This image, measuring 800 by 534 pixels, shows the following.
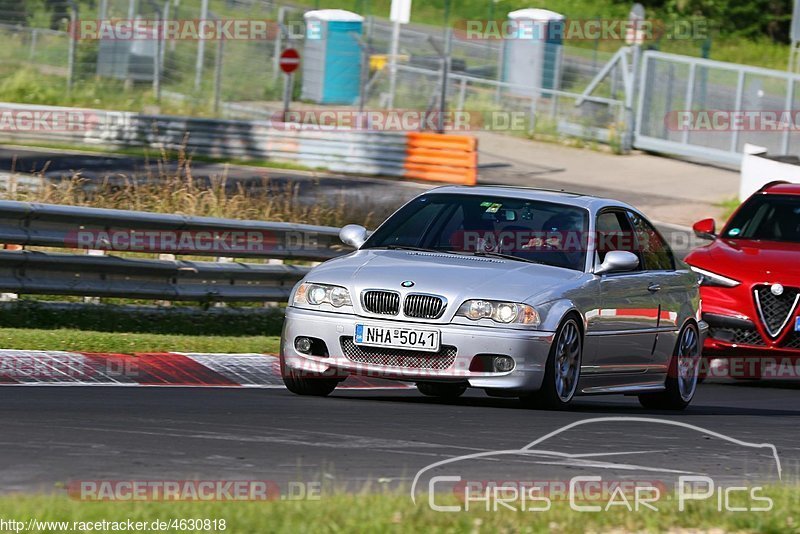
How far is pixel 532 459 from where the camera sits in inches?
283

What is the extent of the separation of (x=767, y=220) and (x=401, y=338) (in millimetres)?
6128

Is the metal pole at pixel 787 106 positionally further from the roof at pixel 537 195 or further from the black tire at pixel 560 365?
the black tire at pixel 560 365

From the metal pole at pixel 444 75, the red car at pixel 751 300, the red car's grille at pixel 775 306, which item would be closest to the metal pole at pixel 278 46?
the metal pole at pixel 444 75

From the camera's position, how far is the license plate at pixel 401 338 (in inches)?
353

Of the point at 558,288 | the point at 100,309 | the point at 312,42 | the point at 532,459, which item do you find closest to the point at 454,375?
the point at 558,288

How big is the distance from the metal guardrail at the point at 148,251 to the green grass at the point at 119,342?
49 centimetres

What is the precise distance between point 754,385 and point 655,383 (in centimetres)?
297

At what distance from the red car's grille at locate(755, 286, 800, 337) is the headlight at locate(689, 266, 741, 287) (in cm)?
25

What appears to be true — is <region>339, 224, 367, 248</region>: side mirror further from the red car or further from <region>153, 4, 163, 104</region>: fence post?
<region>153, 4, 163, 104</region>: fence post

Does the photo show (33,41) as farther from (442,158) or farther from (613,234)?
(613,234)

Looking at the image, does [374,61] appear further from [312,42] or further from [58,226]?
[58,226]

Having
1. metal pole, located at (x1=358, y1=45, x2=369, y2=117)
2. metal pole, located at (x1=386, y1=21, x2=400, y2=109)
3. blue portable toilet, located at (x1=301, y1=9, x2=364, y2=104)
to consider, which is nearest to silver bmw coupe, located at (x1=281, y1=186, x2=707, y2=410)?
metal pole, located at (x1=358, y1=45, x2=369, y2=117)

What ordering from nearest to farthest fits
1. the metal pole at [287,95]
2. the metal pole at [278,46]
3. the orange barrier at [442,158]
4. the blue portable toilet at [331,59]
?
the orange barrier at [442,158] < the metal pole at [287,95] < the metal pole at [278,46] < the blue portable toilet at [331,59]

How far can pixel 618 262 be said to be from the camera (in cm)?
987
